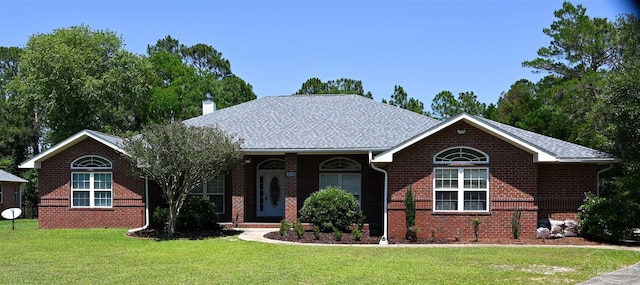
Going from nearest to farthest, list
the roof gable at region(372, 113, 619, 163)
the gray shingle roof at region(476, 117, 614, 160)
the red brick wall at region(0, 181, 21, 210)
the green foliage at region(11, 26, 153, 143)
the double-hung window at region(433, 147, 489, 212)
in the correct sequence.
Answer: the roof gable at region(372, 113, 619, 163), the double-hung window at region(433, 147, 489, 212), the gray shingle roof at region(476, 117, 614, 160), the red brick wall at region(0, 181, 21, 210), the green foliage at region(11, 26, 153, 143)

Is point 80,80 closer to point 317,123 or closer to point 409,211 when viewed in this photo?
point 317,123

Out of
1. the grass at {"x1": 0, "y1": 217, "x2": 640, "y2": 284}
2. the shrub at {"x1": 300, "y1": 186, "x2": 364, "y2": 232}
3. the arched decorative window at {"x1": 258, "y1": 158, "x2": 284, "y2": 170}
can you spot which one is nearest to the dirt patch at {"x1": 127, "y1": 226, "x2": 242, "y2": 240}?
the grass at {"x1": 0, "y1": 217, "x2": 640, "y2": 284}

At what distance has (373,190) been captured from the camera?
23.3m

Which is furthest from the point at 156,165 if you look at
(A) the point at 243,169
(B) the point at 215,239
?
(A) the point at 243,169

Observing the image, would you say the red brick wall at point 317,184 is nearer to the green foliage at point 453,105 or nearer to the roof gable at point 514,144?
the roof gable at point 514,144

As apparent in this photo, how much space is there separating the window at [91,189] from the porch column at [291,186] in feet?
21.5

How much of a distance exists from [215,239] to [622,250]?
11.2 m

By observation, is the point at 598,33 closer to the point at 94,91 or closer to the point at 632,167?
the point at 632,167

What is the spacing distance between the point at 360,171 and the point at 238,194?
4608mm

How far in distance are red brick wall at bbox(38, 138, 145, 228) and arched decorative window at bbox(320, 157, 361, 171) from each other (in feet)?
22.1

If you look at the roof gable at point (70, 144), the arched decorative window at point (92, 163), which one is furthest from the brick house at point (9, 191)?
the arched decorative window at point (92, 163)

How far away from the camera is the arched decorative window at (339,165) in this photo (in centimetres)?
2347

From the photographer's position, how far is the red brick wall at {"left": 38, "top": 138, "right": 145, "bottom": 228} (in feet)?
74.7

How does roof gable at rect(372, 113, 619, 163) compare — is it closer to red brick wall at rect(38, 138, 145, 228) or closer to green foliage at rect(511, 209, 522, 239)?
green foliage at rect(511, 209, 522, 239)
